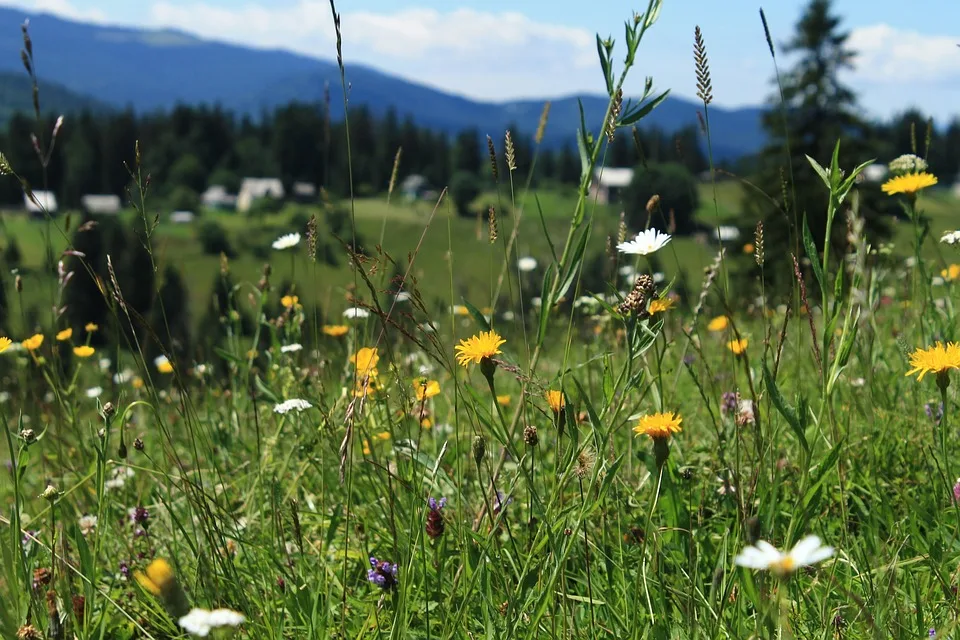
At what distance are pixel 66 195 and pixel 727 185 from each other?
3089 inches

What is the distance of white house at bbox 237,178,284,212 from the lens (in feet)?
330

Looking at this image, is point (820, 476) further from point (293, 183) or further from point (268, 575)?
point (293, 183)

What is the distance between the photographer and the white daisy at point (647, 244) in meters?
1.53

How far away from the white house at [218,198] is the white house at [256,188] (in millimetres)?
1057

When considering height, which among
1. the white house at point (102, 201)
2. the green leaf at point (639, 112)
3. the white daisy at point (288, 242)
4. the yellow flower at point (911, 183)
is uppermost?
the green leaf at point (639, 112)

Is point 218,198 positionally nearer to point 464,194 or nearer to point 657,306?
point 464,194

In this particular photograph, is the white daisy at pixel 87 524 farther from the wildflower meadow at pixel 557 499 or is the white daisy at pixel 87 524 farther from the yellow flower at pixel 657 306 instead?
the yellow flower at pixel 657 306

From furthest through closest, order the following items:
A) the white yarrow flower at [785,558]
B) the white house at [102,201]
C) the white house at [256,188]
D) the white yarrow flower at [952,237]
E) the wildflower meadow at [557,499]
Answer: the white house at [256,188] < the white house at [102,201] < the white yarrow flower at [952,237] < the wildflower meadow at [557,499] < the white yarrow flower at [785,558]

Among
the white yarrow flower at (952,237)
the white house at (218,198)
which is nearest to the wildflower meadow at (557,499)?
the white yarrow flower at (952,237)

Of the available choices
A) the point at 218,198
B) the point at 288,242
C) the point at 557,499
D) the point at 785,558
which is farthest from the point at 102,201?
the point at 785,558

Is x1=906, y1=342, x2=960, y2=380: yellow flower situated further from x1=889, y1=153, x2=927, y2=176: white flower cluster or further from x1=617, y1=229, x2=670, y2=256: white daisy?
x1=889, y1=153, x2=927, y2=176: white flower cluster

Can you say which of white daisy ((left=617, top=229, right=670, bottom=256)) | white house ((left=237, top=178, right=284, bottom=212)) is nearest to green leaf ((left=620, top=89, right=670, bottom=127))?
white daisy ((left=617, top=229, right=670, bottom=256))

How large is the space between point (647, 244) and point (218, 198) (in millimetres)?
109978

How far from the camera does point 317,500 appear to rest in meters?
2.20
